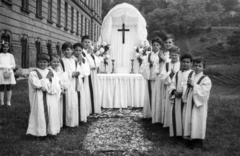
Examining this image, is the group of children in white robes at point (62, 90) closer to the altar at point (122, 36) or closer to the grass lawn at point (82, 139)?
the grass lawn at point (82, 139)

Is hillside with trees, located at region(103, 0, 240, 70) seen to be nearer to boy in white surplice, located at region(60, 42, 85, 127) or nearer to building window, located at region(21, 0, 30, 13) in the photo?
building window, located at region(21, 0, 30, 13)

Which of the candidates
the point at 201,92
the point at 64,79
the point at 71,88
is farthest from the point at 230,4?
the point at 64,79

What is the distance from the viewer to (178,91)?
504 cm

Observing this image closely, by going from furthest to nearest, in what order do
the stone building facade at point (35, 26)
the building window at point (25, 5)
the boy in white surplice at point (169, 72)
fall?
the building window at point (25, 5), the stone building facade at point (35, 26), the boy in white surplice at point (169, 72)

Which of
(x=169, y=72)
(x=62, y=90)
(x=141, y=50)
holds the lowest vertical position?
(x=62, y=90)

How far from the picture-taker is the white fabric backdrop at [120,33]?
387 inches

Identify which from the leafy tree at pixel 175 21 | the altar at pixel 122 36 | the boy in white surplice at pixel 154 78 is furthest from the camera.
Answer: the leafy tree at pixel 175 21

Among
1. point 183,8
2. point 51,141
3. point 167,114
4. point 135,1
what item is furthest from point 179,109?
point 135,1

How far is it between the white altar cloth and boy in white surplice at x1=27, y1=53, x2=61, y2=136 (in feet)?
11.4

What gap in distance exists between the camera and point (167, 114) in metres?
5.82

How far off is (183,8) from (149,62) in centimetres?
6011

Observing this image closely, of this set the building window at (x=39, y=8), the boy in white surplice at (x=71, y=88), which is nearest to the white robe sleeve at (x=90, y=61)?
the boy in white surplice at (x=71, y=88)

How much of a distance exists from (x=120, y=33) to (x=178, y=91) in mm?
5605

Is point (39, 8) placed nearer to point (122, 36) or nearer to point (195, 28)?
point (122, 36)
